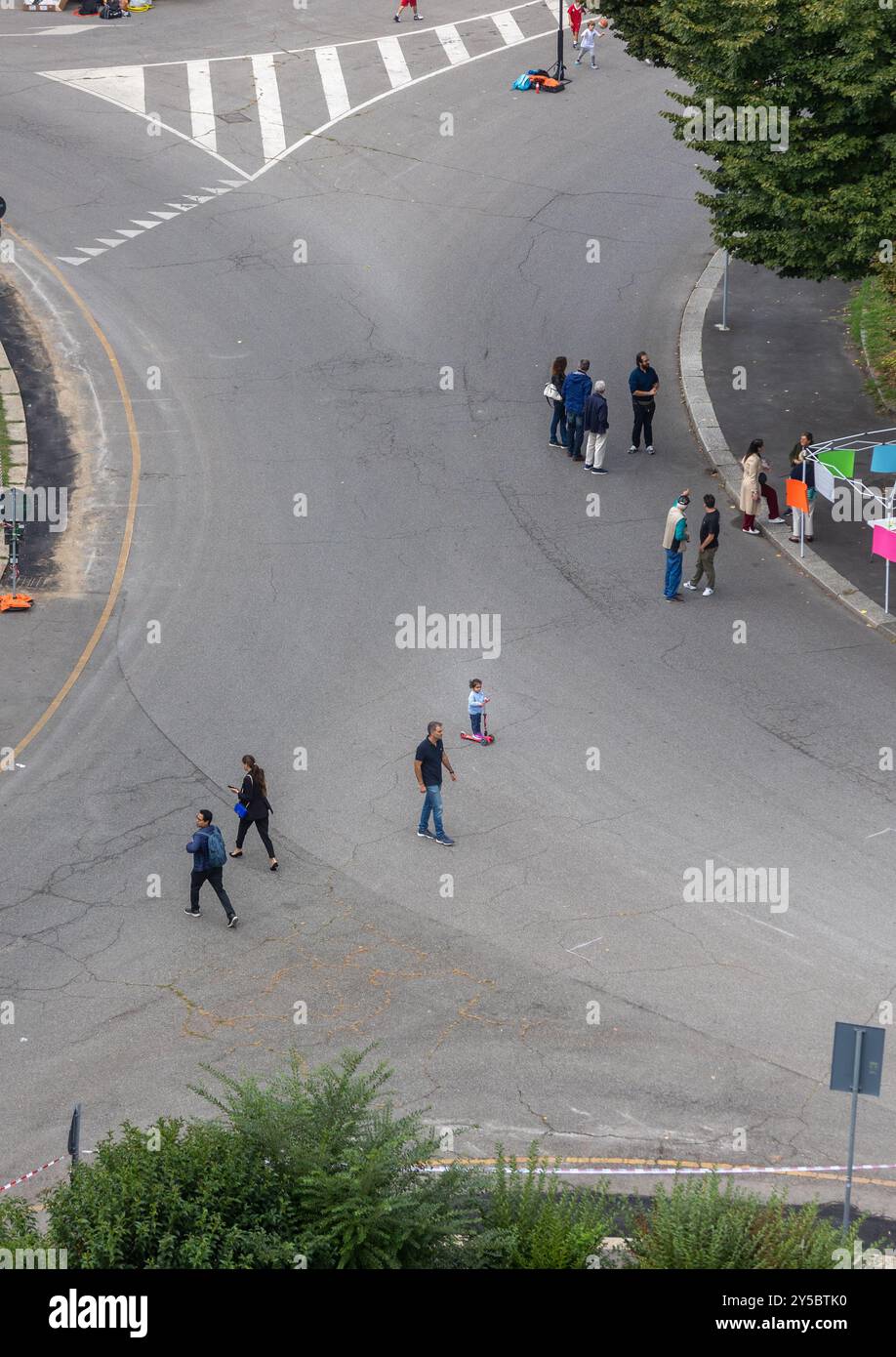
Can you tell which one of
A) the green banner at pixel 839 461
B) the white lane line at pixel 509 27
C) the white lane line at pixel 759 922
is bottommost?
the white lane line at pixel 759 922

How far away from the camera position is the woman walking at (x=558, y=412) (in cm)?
2631

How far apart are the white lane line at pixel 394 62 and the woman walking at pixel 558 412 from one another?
53.5ft

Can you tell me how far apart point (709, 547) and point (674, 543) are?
47 cm

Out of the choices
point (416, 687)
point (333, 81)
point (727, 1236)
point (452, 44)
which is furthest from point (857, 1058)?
point (452, 44)

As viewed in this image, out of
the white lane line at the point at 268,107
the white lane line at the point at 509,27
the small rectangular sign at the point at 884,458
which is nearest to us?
the small rectangular sign at the point at 884,458

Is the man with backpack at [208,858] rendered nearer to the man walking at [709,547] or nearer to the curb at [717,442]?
the man walking at [709,547]

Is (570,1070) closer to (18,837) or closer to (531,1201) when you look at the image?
(531,1201)

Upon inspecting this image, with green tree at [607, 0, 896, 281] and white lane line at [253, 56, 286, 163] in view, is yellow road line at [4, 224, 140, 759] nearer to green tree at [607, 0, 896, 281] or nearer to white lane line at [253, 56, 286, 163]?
white lane line at [253, 56, 286, 163]

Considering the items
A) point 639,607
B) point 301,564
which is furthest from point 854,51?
point 301,564


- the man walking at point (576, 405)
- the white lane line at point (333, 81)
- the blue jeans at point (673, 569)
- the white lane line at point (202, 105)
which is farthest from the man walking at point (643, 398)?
the white lane line at point (333, 81)

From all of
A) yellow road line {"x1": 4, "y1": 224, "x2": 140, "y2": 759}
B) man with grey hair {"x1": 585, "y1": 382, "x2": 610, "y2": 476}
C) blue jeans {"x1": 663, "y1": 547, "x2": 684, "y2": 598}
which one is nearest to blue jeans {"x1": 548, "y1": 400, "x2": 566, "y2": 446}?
man with grey hair {"x1": 585, "y1": 382, "x2": 610, "y2": 476}

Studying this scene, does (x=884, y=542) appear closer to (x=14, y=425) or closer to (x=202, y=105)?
(x=14, y=425)

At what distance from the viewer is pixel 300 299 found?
31.5m

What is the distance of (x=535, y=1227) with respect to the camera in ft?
37.6
